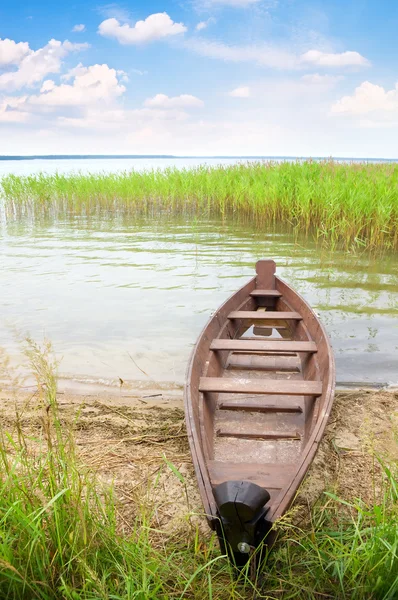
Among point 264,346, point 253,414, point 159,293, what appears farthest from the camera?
point 159,293

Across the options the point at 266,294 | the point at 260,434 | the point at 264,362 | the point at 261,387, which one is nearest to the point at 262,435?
the point at 260,434

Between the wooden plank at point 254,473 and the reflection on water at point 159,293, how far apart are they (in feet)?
4.46

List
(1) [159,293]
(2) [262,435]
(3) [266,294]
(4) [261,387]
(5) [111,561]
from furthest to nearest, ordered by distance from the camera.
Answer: (1) [159,293], (3) [266,294], (4) [261,387], (2) [262,435], (5) [111,561]

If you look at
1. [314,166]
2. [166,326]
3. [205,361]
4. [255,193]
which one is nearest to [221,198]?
[255,193]

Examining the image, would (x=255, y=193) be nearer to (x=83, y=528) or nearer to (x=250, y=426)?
(x=250, y=426)

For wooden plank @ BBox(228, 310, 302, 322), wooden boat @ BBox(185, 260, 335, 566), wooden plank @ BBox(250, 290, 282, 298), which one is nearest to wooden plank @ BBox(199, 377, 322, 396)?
wooden boat @ BBox(185, 260, 335, 566)

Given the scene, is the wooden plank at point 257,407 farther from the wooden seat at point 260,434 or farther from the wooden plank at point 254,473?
the wooden plank at point 254,473

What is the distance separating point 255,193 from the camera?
11.3m

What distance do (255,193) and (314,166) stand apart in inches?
76.3

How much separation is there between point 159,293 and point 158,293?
2cm

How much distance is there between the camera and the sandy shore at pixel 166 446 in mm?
2725

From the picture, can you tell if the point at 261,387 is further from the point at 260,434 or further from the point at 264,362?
the point at 264,362

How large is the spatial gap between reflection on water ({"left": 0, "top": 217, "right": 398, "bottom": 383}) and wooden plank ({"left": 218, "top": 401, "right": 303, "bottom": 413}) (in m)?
1.14

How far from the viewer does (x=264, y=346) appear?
3986 mm
